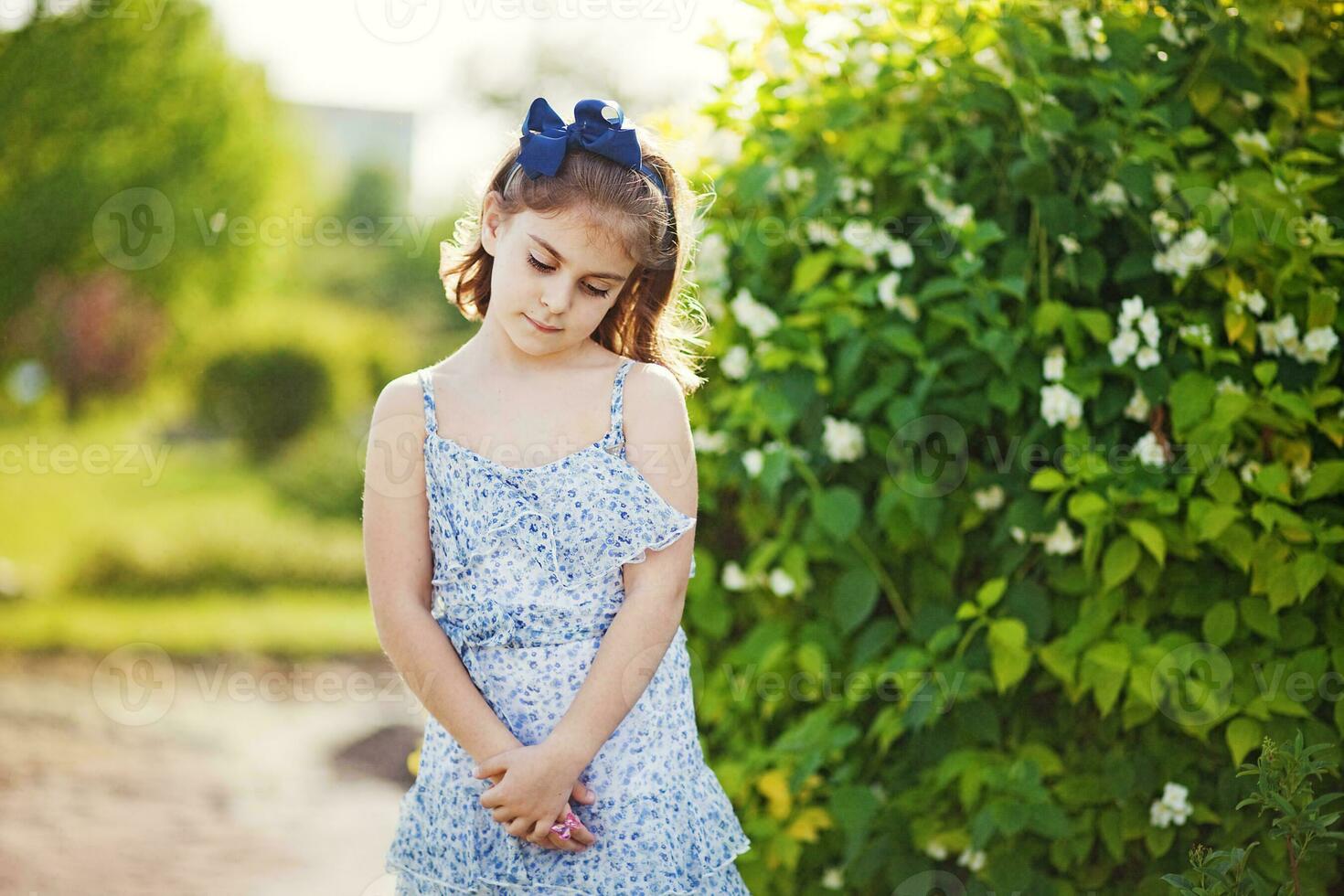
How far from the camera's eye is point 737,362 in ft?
9.08

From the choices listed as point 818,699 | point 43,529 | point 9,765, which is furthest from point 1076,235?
point 43,529

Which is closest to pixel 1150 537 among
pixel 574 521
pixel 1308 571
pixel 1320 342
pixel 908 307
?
pixel 1308 571

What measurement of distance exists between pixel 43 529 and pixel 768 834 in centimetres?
813

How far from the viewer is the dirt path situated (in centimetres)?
371

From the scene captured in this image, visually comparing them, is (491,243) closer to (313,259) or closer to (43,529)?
(43,529)

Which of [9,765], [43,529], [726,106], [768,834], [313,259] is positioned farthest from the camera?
[313,259]

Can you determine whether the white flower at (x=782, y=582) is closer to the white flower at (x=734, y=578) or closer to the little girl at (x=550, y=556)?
the white flower at (x=734, y=578)

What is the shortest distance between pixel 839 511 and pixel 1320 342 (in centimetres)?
103

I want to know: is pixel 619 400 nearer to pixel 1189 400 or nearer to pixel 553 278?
pixel 553 278

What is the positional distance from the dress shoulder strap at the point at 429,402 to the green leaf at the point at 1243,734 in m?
1.67

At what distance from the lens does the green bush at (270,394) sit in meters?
11.9

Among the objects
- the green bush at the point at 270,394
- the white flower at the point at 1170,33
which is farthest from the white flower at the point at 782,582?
the green bush at the point at 270,394

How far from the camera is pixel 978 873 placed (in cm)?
258

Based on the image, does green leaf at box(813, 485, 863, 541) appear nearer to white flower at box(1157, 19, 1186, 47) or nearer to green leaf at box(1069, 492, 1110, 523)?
green leaf at box(1069, 492, 1110, 523)
